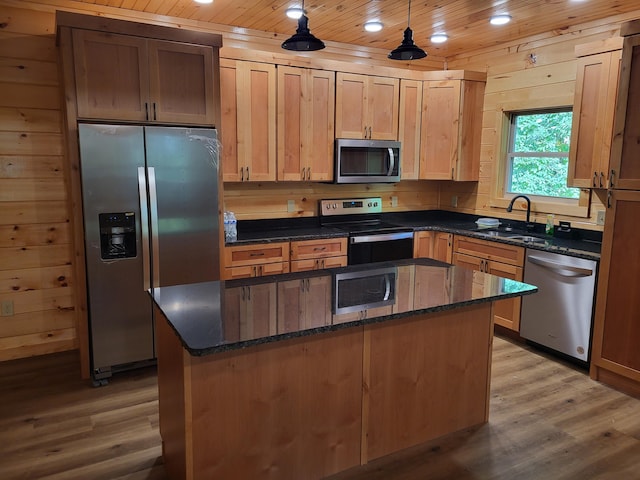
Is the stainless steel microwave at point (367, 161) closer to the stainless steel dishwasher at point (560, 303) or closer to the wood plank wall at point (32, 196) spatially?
the stainless steel dishwasher at point (560, 303)

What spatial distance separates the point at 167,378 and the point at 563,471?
192cm

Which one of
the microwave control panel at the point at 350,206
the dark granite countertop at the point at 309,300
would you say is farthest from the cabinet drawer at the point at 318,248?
the dark granite countertop at the point at 309,300

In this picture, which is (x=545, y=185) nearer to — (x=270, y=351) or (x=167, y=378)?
(x=270, y=351)

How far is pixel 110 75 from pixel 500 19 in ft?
9.54

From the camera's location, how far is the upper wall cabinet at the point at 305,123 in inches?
160

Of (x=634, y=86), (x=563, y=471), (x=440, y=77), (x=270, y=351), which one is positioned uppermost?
(x=440, y=77)

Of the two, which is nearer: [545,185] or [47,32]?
[47,32]

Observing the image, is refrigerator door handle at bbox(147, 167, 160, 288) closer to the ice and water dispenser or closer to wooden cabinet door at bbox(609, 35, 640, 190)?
the ice and water dispenser

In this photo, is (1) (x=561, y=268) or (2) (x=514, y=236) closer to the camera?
(1) (x=561, y=268)

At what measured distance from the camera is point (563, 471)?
2328 millimetres

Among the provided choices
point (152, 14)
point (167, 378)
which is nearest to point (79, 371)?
point (167, 378)

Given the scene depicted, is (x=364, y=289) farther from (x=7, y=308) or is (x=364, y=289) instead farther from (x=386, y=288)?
(x=7, y=308)

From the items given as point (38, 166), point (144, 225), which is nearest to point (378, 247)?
point (144, 225)

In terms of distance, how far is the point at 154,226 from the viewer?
319 cm
